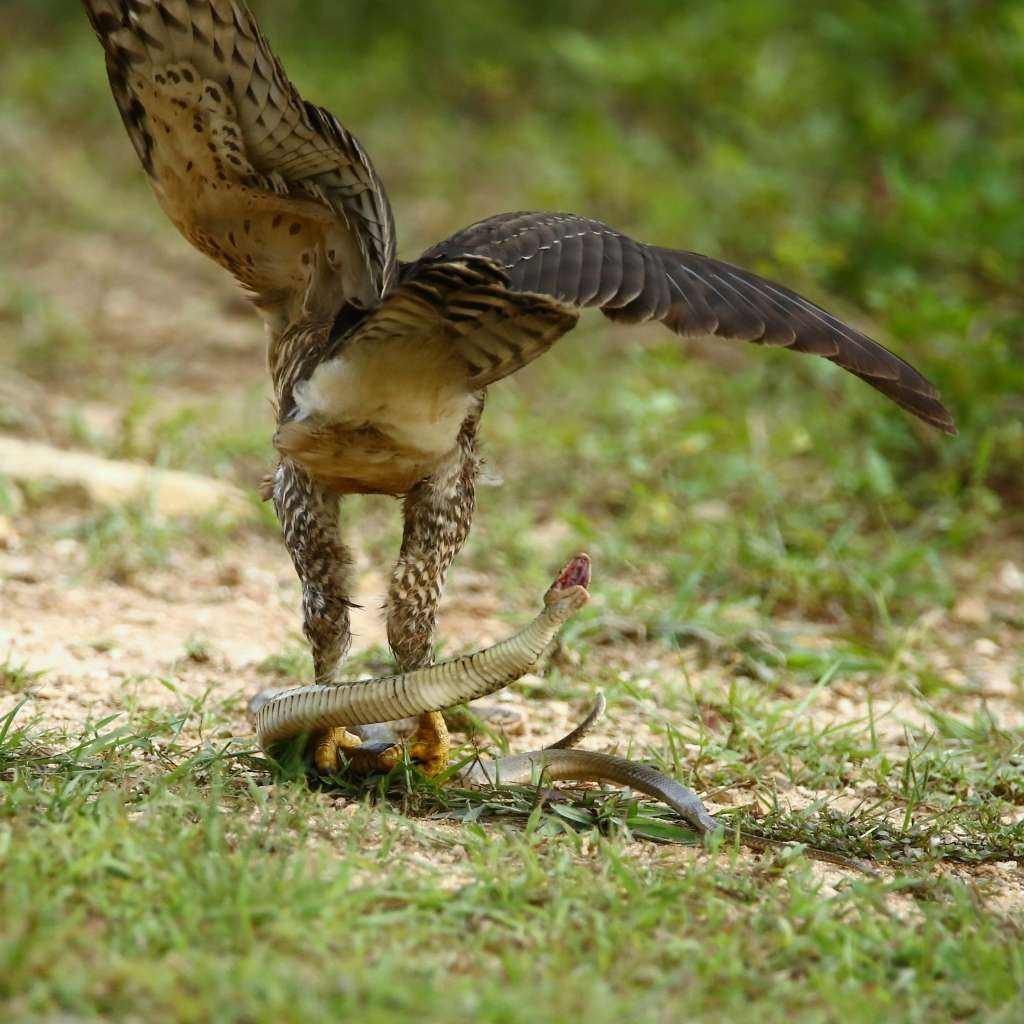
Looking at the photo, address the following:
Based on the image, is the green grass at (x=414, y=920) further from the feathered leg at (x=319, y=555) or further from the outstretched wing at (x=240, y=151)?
the outstretched wing at (x=240, y=151)

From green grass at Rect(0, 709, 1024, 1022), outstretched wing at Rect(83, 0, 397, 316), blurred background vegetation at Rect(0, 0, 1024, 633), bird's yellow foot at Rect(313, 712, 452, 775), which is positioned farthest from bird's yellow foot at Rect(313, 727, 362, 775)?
blurred background vegetation at Rect(0, 0, 1024, 633)

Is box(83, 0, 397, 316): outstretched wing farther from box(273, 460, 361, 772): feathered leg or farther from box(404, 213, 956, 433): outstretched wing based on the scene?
box(273, 460, 361, 772): feathered leg

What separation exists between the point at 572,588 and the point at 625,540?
243 centimetres

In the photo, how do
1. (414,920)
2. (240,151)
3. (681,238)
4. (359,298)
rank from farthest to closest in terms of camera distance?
1. (681,238)
2. (359,298)
3. (240,151)
4. (414,920)

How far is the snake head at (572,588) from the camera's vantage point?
278 cm

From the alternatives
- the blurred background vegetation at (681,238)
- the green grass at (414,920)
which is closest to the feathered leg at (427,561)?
the green grass at (414,920)

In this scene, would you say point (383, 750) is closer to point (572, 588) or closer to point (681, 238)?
point (572, 588)

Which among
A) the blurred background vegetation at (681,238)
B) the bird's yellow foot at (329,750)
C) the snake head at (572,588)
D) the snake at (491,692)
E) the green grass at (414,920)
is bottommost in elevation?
the green grass at (414,920)

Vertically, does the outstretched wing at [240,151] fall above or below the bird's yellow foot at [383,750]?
above

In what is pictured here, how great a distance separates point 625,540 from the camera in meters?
5.20

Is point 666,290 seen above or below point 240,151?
below

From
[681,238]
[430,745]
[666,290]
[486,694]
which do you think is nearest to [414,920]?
[486,694]

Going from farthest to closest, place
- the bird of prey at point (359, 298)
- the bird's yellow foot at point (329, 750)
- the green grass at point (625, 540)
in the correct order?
1. the bird's yellow foot at point (329, 750)
2. the bird of prey at point (359, 298)
3. the green grass at point (625, 540)

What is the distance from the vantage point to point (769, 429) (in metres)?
6.02
